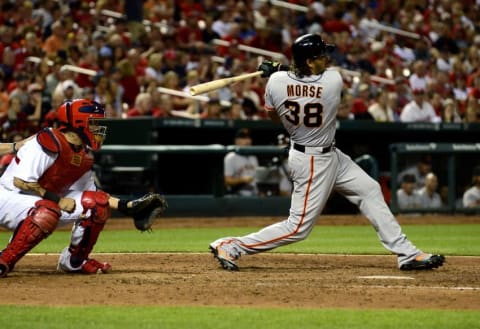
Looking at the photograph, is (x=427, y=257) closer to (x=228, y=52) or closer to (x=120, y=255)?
(x=120, y=255)

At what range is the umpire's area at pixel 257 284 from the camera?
675cm

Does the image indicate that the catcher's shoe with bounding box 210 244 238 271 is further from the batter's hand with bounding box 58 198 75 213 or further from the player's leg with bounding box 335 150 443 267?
the batter's hand with bounding box 58 198 75 213

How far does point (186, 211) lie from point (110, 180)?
1.13 m

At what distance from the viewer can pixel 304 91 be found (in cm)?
812

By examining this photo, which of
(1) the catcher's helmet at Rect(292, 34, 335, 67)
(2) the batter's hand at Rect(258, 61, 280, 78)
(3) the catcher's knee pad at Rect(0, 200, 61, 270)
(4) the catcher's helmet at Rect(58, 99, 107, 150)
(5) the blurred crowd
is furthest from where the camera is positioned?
(5) the blurred crowd

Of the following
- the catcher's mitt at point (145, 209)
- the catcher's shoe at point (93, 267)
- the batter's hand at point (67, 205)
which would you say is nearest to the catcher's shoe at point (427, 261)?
the catcher's mitt at point (145, 209)

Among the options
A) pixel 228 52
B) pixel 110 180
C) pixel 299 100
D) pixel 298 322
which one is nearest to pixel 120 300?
pixel 298 322

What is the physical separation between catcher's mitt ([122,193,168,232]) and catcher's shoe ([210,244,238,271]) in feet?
2.13

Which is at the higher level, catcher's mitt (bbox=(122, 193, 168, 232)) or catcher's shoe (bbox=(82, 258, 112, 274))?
catcher's mitt (bbox=(122, 193, 168, 232))

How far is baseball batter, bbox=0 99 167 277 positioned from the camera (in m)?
7.55

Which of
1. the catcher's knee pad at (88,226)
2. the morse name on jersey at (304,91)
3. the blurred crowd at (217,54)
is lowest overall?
the catcher's knee pad at (88,226)

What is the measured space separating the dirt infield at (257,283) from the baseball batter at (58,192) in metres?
0.33

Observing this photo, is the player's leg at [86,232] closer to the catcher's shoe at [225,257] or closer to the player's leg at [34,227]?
the player's leg at [34,227]

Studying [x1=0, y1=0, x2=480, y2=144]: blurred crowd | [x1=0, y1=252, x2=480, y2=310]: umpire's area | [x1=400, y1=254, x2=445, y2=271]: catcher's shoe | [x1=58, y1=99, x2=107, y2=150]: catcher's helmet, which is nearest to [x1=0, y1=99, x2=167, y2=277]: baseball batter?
[x1=58, y1=99, x2=107, y2=150]: catcher's helmet
